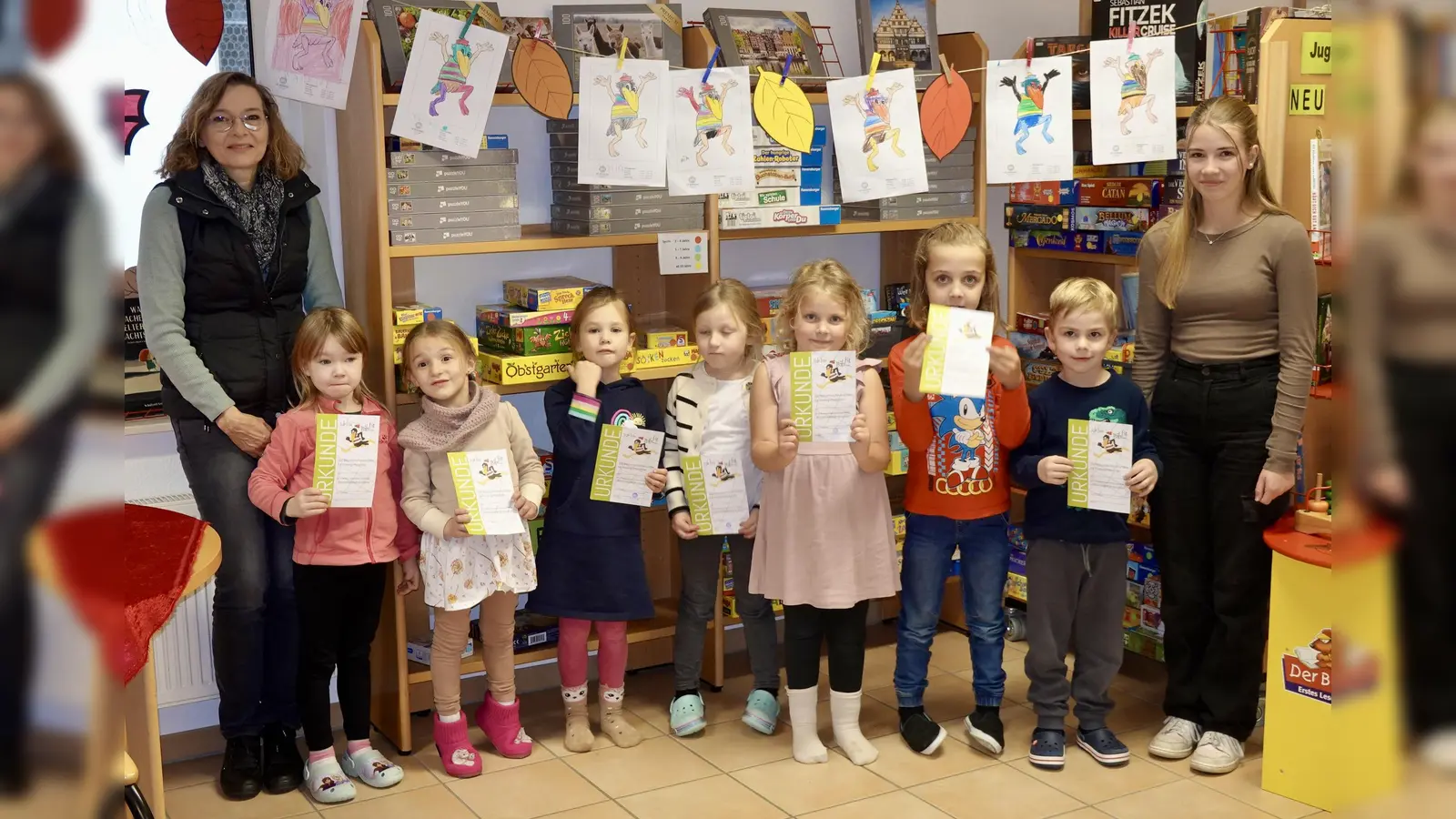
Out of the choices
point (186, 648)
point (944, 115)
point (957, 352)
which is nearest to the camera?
point (957, 352)

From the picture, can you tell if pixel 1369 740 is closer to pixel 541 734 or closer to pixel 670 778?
pixel 670 778

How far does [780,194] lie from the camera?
3.65 metres

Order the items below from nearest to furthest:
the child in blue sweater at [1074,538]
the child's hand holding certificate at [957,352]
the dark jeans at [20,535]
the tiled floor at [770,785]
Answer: the dark jeans at [20,535]
the child's hand holding certificate at [957,352]
the tiled floor at [770,785]
the child in blue sweater at [1074,538]

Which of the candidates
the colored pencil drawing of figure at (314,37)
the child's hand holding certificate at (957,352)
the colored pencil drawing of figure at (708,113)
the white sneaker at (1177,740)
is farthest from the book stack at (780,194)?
the white sneaker at (1177,740)

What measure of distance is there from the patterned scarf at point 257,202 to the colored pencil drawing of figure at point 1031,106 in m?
1.84

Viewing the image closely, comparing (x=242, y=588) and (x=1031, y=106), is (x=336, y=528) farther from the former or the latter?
(x=1031, y=106)

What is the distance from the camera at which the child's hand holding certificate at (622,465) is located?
3.24 m

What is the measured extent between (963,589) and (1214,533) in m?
0.61

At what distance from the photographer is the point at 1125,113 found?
3275 millimetres

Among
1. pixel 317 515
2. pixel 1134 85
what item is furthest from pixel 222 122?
pixel 1134 85

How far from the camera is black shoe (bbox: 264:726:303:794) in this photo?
308 centimetres

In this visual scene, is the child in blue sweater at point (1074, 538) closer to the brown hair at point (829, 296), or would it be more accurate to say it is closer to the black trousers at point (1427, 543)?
the brown hair at point (829, 296)

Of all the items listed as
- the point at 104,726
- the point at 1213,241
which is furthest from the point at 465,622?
the point at 104,726

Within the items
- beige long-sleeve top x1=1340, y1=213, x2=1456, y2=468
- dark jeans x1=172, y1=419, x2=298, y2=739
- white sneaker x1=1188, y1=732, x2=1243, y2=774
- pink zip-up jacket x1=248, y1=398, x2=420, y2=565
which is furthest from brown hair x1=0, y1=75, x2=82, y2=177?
white sneaker x1=1188, y1=732, x2=1243, y2=774
